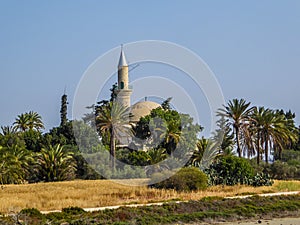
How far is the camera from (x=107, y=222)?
23.7m

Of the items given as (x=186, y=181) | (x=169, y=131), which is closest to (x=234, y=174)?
(x=186, y=181)

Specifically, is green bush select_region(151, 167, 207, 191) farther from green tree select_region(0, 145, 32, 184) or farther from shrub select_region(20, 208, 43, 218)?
shrub select_region(20, 208, 43, 218)

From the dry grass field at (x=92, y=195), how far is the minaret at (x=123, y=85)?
22824 millimetres

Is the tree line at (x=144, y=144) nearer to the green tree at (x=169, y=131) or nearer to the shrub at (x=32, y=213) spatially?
the green tree at (x=169, y=131)

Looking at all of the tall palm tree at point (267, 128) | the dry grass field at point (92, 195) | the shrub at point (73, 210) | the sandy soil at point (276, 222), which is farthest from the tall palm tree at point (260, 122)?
the shrub at point (73, 210)

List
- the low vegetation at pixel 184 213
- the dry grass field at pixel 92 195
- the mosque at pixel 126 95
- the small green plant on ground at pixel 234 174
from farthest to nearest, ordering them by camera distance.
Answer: the mosque at pixel 126 95 → the small green plant on ground at pixel 234 174 → the dry grass field at pixel 92 195 → the low vegetation at pixel 184 213

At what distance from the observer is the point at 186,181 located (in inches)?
1490

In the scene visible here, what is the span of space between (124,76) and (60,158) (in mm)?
17415

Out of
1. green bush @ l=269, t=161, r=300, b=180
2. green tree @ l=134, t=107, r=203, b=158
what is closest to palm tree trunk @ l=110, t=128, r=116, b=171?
green tree @ l=134, t=107, r=203, b=158

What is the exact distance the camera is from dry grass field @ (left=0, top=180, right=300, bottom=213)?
28.6 m

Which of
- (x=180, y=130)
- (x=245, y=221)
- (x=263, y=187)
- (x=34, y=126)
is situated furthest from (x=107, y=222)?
(x=34, y=126)

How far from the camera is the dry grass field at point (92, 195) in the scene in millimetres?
28641

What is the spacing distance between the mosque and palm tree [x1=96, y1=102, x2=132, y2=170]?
27.8 ft

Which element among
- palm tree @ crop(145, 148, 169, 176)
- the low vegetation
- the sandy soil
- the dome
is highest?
the dome
